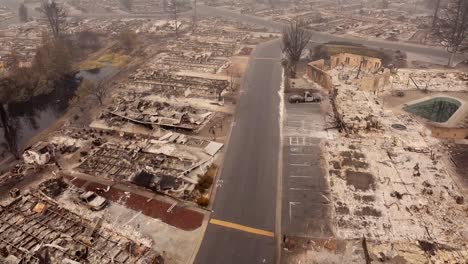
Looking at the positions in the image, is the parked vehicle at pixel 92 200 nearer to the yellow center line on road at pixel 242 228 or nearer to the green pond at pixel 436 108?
the yellow center line on road at pixel 242 228

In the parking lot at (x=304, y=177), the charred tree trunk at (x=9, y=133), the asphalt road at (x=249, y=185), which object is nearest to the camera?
the asphalt road at (x=249, y=185)

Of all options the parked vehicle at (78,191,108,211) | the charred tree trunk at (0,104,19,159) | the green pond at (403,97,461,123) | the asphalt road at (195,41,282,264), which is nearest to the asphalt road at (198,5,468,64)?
the green pond at (403,97,461,123)

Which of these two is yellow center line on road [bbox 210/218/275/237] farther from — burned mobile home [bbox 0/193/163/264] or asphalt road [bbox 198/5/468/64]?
asphalt road [bbox 198/5/468/64]

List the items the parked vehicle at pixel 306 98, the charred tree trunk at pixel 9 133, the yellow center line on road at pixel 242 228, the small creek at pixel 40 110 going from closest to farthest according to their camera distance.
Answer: the yellow center line on road at pixel 242 228 → the charred tree trunk at pixel 9 133 → the small creek at pixel 40 110 → the parked vehicle at pixel 306 98

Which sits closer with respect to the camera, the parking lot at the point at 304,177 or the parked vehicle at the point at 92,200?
the parking lot at the point at 304,177

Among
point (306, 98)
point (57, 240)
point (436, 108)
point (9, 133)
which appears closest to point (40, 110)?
point (9, 133)

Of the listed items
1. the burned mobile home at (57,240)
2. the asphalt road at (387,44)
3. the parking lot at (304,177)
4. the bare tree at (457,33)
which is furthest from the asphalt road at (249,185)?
the bare tree at (457,33)

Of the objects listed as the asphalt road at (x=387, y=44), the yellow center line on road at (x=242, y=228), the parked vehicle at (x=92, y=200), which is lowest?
the yellow center line on road at (x=242, y=228)
